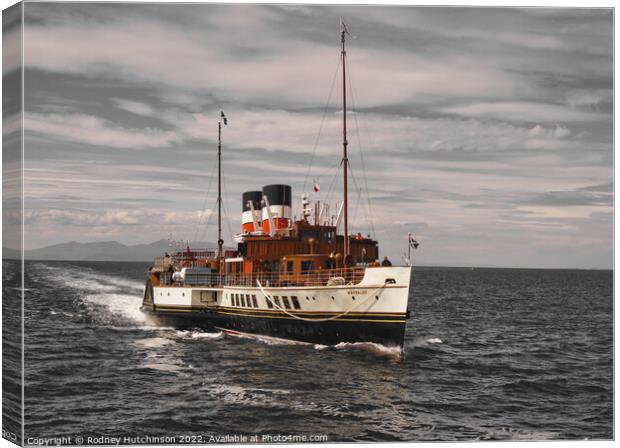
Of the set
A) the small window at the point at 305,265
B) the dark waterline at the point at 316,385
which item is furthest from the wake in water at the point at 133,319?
the small window at the point at 305,265

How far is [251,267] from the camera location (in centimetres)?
4097

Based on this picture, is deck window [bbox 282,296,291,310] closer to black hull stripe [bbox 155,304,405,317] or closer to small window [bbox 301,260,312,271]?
black hull stripe [bbox 155,304,405,317]

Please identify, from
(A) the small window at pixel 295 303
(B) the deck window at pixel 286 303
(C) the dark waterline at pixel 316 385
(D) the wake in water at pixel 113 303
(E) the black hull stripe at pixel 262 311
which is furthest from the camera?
(D) the wake in water at pixel 113 303

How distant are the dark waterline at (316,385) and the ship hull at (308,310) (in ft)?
3.22

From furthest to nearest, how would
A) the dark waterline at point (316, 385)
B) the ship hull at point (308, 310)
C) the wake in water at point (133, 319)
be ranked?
the wake in water at point (133, 319) < the ship hull at point (308, 310) < the dark waterline at point (316, 385)

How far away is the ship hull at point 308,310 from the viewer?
31969 millimetres

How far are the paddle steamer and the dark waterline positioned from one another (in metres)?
1.33

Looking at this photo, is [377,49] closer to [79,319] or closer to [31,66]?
[31,66]

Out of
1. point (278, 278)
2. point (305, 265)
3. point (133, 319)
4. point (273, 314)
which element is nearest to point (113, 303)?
point (133, 319)

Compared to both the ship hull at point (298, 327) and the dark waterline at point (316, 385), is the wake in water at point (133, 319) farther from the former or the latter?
the ship hull at point (298, 327)

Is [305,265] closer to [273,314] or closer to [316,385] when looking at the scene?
[273,314]

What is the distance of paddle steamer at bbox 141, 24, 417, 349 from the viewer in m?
32.5

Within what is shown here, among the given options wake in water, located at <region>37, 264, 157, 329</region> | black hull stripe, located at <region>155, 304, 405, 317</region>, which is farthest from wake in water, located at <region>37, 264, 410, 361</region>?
black hull stripe, located at <region>155, 304, 405, 317</region>

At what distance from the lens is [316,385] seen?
88.3 feet
